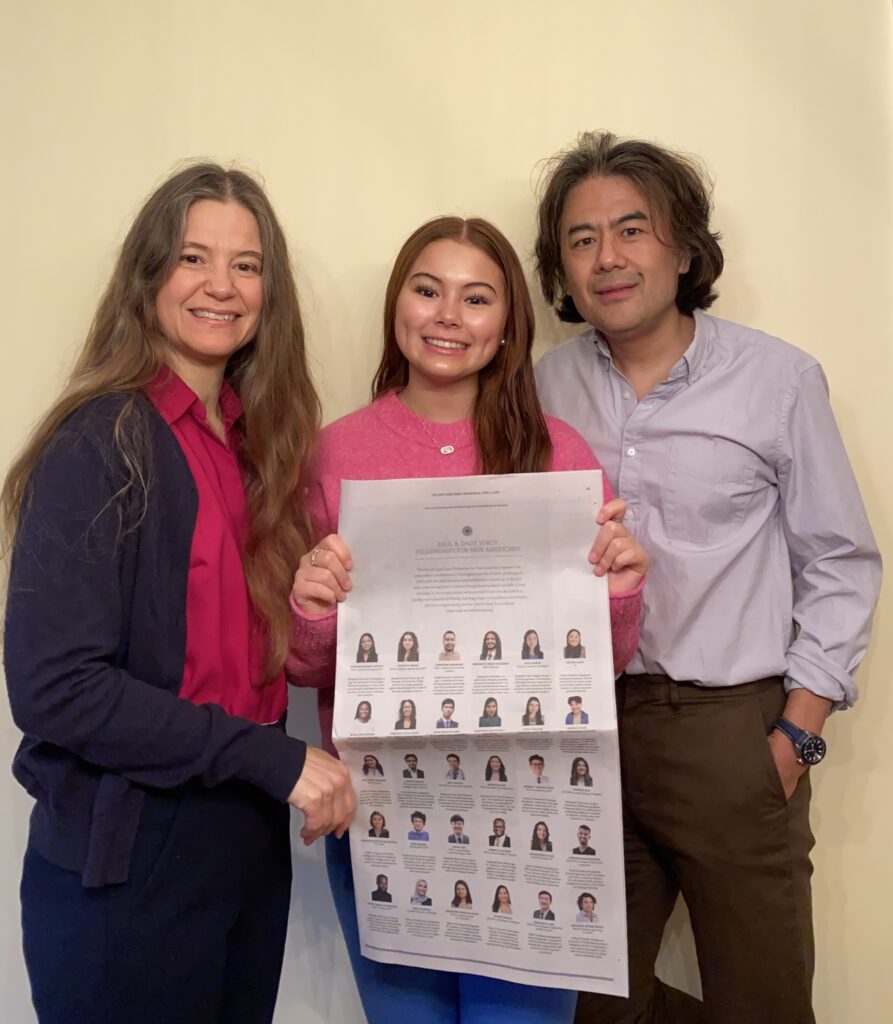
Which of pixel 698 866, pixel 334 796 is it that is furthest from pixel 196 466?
pixel 698 866

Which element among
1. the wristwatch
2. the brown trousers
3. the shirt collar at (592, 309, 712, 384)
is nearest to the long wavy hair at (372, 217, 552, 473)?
the shirt collar at (592, 309, 712, 384)

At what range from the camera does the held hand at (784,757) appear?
162 centimetres

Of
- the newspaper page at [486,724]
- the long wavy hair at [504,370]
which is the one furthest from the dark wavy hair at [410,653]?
the long wavy hair at [504,370]

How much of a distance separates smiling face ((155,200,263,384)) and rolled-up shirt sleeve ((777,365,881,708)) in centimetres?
97

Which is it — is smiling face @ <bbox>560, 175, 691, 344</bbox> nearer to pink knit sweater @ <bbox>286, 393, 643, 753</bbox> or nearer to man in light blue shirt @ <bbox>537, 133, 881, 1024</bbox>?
man in light blue shirt @ <bbox>537, 133, 881, 1024</bbox>

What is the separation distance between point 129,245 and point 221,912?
3.17ft

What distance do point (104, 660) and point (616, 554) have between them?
690 millimetres

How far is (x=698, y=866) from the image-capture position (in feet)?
5.29

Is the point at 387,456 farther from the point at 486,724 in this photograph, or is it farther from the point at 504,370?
the point at 486,724

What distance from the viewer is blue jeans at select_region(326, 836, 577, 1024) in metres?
1.37

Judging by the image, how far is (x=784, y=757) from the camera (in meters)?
1.62

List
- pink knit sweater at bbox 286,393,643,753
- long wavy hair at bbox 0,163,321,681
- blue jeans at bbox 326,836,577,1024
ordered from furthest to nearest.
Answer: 1. pink knit sweater at bbox 286,393,643,753
2. blue jeans at bbox 326,836,577,1024
3. long wavy hair at bbox 0,163,321,681

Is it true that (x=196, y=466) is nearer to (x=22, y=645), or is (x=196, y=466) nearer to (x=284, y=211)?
(x=22, y=645)

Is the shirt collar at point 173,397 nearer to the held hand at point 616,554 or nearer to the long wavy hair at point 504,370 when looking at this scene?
the long wavy hair at point 504,370
